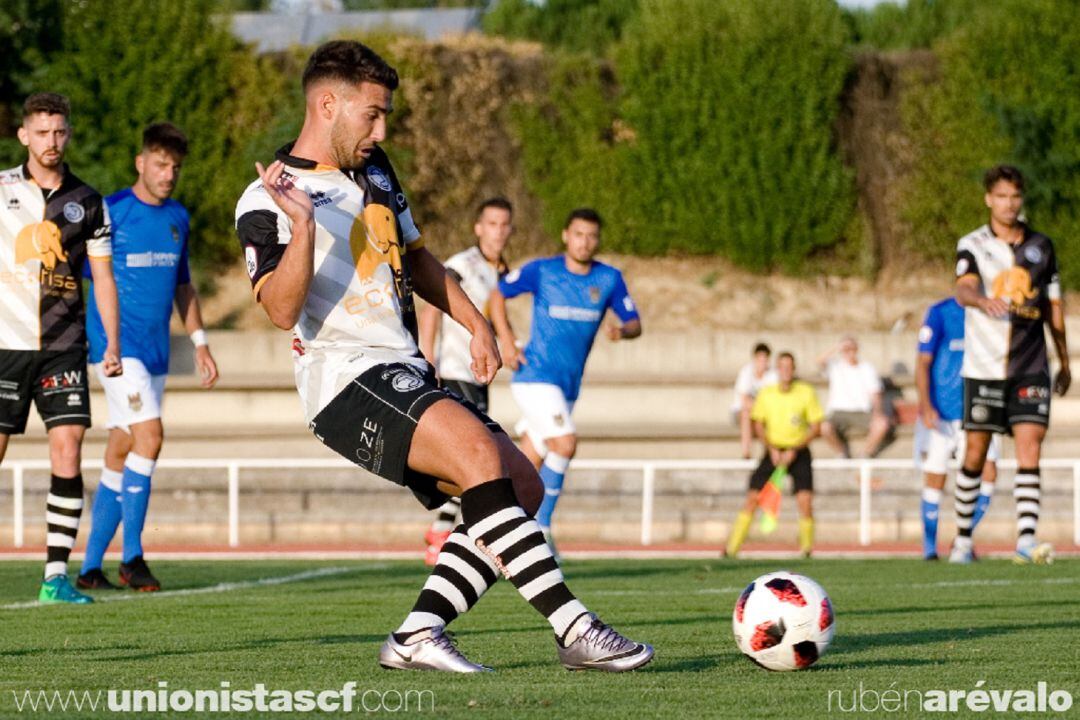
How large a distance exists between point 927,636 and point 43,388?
465cm

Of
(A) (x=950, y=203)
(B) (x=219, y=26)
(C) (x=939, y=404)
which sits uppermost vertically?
(B) (x=219, y=26)

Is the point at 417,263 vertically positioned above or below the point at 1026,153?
below

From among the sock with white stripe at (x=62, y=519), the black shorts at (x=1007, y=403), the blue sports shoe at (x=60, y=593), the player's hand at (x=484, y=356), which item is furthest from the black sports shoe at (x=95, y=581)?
the black shorts at (x=1007, y=403)

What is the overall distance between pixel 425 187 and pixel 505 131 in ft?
4.96

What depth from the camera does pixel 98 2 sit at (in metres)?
26.2

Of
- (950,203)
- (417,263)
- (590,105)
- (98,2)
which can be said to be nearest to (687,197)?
(590,105)

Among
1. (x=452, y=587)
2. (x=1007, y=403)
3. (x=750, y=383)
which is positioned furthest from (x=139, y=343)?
(x=750, y=383)

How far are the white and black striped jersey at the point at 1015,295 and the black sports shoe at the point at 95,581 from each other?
6015mm

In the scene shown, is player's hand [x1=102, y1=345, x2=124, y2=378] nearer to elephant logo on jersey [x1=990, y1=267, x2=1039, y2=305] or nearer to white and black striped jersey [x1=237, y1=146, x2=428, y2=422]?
white and black striped jersey [x1=237, y1=146, x2=428, y2=422]

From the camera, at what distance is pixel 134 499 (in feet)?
35.1

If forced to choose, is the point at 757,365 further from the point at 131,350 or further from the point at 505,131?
the point at 131,350

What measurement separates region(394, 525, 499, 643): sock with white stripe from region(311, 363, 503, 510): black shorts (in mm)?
246

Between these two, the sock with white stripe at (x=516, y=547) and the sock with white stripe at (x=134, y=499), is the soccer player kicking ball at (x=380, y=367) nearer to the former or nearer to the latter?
the sock with white stripe at (x=516, y=547)

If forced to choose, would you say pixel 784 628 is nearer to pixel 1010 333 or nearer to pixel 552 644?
pixel 552 644
